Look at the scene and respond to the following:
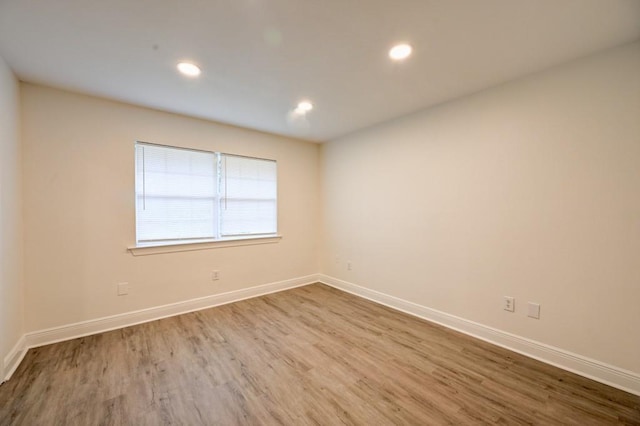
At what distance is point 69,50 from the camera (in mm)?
1927

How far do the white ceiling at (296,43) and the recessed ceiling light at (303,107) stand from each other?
18cm

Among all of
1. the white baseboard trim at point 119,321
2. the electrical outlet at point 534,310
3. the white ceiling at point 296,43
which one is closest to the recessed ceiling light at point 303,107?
the white ceiling at point 296,43

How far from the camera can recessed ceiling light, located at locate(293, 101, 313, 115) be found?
289 cm

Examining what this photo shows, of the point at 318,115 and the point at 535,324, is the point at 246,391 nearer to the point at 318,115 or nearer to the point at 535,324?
the point at 535,324

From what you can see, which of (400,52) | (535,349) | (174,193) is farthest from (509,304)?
(174,193)

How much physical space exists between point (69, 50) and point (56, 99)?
92 centimetres

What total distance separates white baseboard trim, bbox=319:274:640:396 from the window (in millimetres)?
2296

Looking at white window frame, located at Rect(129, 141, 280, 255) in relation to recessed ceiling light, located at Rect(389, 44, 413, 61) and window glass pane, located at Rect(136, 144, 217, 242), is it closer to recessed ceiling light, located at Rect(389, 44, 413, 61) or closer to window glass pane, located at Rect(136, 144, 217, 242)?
window glass pane, located at Rect(136, 144, 217, 242)

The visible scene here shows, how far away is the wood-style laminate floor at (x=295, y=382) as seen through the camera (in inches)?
64.3

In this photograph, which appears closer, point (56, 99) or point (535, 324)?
point (535, 324)

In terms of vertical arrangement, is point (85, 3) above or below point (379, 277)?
above

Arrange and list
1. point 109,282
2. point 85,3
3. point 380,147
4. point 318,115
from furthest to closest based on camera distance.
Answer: point 380,147 → point 318,115 → point 109,282 → point 85,3

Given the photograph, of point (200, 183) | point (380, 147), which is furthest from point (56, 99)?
point (380, 147)

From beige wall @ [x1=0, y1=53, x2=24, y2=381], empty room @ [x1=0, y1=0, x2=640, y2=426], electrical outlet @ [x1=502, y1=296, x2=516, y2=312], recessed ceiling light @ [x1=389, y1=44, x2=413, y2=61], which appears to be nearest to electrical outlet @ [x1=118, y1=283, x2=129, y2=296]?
empty room @ [x1=0, y1=0, x2=640, y2=426]
